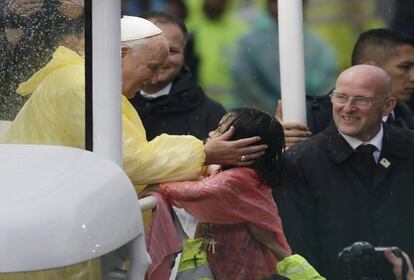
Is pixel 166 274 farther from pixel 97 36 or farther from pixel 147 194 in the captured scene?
pixel 97 36

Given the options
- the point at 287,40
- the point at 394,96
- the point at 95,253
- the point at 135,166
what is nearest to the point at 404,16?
the point at 394,96

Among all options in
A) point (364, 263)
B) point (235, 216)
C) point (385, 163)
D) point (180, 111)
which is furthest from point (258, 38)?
point (235, 216)

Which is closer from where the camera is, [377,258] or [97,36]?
[97,36]

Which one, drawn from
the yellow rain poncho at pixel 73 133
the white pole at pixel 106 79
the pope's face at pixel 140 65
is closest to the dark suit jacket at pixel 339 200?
the pope's face at pixel 140 65

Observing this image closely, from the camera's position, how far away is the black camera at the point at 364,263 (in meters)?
3.98

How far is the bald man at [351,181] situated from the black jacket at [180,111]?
88 centimetres

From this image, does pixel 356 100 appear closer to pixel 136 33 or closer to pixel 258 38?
pixel 136 33

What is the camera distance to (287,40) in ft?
14.1

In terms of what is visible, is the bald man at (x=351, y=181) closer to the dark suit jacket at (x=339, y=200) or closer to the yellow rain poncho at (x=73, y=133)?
the dark suit jacket at (x=339, y=200)

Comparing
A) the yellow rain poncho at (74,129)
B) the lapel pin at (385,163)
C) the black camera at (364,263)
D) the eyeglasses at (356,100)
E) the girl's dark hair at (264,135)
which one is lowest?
the black camera at (364,263)

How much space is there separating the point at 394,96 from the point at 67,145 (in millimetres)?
2085

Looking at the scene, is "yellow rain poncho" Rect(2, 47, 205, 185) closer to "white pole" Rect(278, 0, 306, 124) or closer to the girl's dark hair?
the girl's dark hair

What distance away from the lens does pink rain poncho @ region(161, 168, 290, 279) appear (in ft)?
11.4

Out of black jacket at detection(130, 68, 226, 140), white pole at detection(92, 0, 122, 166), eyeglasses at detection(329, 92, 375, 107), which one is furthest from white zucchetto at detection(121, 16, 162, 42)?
black jacket at detection(130, 68, 226, 140)
